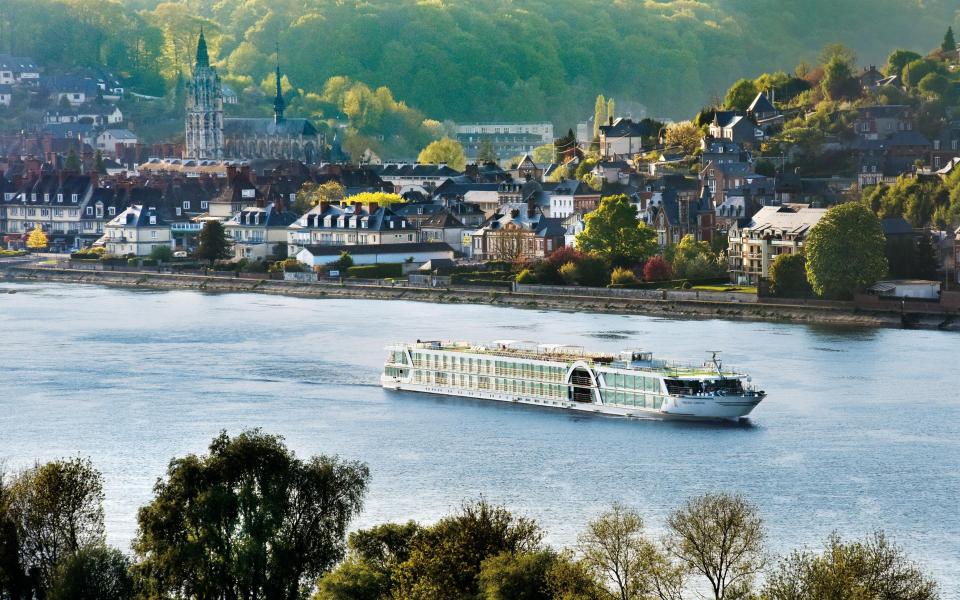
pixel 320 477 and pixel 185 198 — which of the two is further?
pixel 185 198

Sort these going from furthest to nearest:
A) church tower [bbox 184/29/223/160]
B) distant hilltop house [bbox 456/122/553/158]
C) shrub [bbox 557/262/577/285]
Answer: distant hilltop house [bbox 456/122/553/158] → church tower [bbox 184/29/223/160] → shrub [bbox 557/262/577/285]

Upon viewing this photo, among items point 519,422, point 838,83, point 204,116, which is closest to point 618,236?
point 519,422

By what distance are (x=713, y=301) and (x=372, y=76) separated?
86200 millimetres

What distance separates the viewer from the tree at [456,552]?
18.4 m

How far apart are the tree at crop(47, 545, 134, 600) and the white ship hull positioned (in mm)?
13908

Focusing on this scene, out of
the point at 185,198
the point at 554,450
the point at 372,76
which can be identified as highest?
the point at 372,76

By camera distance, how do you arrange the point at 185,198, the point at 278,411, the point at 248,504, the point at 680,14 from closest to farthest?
the point at 248,504 < the point at 278,411 < the point at 185,198 < the point at 680,14

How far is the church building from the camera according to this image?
3799 inches

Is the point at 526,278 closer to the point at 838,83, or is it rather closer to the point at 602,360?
the point at 602,360

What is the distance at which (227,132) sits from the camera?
324 feet

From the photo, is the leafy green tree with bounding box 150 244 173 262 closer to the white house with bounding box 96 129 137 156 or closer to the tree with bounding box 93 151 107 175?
the tree with bounding box 93 151 107 175

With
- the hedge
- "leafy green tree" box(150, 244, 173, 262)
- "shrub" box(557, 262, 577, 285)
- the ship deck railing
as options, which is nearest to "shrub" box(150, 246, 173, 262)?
"leafy green tree" box(150, 244, 173, 262)

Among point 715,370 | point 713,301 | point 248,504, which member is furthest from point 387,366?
point 248,504

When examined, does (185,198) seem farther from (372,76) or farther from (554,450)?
(372,76)
